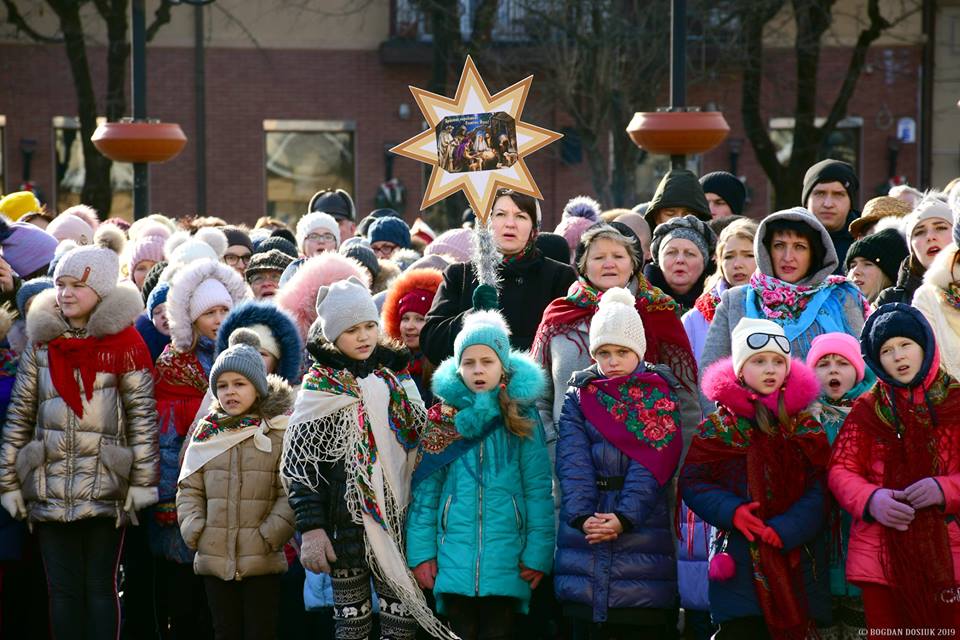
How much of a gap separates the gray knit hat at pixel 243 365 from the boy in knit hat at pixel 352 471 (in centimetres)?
25

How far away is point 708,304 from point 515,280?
0.90 metres

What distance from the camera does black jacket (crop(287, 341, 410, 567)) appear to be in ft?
18.9

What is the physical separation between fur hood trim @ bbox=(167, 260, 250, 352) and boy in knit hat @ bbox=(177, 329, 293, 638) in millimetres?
680

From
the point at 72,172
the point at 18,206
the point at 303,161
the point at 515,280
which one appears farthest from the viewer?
the point at 303,161

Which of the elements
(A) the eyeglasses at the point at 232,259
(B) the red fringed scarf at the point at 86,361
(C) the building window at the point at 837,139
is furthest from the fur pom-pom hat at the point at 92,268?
(C) the building window at the point at 837,139

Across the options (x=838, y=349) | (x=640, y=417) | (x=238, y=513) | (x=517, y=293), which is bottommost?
(x=238, y=513)

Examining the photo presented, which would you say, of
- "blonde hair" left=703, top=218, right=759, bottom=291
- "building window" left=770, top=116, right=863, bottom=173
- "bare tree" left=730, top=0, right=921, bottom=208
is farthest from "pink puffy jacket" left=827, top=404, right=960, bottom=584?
"building window" left=770, top=116, right=863, bottom=173

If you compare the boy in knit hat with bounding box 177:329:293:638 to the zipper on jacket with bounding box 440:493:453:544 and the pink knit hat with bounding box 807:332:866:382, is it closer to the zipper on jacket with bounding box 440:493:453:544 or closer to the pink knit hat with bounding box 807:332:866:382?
the zipper on jacket with bounding box 440:493:453:544

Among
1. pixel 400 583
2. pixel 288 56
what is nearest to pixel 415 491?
pixel 400 583

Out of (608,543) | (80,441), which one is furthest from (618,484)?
(80,441)

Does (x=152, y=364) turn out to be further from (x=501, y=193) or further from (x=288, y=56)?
(x=288, y=56)

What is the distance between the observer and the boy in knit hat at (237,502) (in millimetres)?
5988

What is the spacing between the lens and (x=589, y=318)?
604cm

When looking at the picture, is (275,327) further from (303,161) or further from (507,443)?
(303,161)
